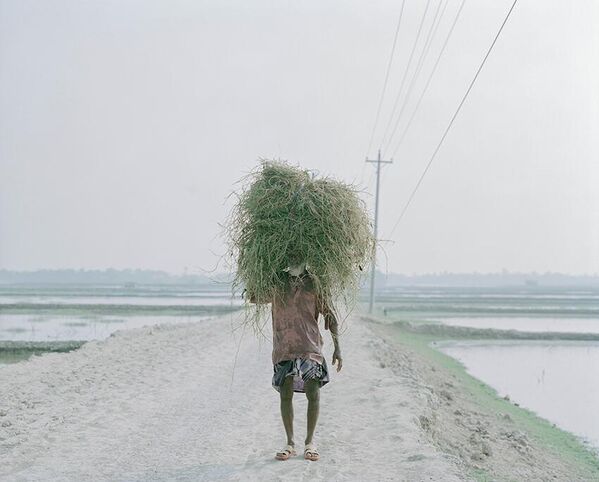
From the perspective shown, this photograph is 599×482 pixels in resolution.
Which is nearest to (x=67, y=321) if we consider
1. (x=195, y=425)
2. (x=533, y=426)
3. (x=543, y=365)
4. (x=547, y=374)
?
(x=543, y=365)

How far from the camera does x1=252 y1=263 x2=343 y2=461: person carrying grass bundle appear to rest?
5.43m

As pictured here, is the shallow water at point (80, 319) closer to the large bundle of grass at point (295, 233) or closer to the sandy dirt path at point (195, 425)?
the sandy dirt path at point (195, 425)

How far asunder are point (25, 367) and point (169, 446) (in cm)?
730

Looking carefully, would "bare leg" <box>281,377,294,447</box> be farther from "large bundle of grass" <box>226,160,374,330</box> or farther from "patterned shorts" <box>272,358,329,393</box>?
"large bundle of grass" <box>226,160,374,330</box>

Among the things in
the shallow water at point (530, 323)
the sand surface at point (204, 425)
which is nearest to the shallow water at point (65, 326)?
the sand surface at point (204, 425)

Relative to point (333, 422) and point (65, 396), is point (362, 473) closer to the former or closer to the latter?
point (333, 422)

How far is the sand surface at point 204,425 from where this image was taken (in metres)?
5.36

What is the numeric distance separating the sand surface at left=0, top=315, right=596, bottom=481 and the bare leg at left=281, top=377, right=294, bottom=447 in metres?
0.21

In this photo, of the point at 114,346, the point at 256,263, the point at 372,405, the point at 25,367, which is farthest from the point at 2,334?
the point at 256,263

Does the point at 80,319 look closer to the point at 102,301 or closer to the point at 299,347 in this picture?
the point at 102,301

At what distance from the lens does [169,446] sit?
6066 millimetres

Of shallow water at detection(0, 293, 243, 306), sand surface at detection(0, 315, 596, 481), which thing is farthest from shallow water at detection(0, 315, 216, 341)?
sand surface at detection(0, 315, 596, 481)

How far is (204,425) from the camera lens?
6879mm

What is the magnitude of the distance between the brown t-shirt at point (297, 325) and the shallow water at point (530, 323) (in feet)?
86.5
